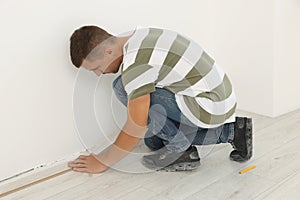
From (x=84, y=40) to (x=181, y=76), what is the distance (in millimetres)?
322

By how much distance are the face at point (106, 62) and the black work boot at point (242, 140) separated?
0.45 meters

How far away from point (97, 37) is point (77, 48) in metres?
0.07

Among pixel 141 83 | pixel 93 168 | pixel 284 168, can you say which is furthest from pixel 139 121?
pixel 284 168

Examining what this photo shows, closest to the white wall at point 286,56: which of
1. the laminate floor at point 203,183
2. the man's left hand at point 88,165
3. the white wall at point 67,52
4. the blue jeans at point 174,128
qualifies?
the white wall at point 67,52

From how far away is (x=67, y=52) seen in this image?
4.59 feet

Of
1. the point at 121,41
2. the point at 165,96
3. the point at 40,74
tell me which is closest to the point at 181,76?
the point at 165,96

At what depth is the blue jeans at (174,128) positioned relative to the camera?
1.37 metres

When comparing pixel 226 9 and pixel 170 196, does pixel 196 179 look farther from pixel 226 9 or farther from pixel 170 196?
pixel 226 9

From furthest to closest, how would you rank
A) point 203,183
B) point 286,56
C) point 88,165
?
point 286,56
point 88,165
point 203,183

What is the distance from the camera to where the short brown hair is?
1.32 metres

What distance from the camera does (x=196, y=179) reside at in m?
1.32

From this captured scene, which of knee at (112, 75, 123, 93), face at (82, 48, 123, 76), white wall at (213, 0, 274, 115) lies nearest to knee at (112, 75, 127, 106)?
knee at (112, 75, 123, 93)

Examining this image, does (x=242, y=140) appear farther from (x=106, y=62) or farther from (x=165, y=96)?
(x=106, y=62)

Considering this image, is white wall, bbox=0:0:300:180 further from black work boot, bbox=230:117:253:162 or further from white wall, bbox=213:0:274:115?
black work boot, bbox=230:117:253:162
